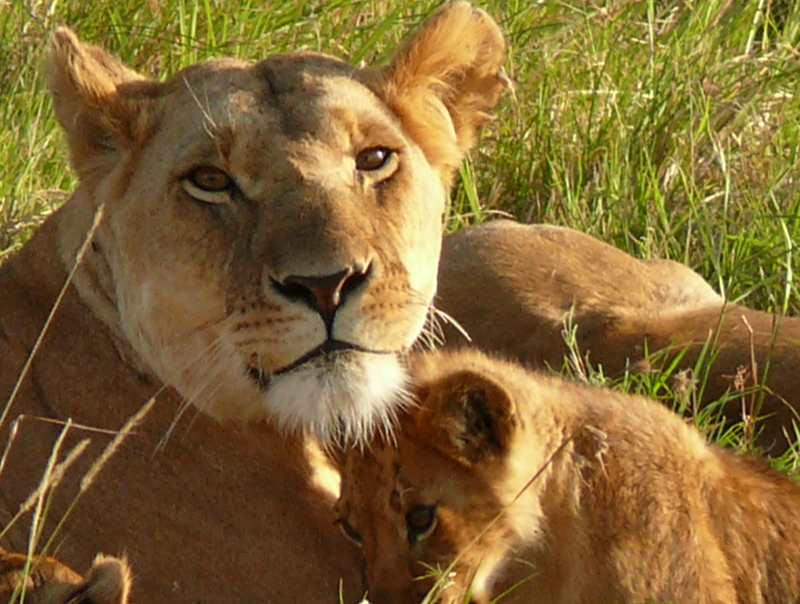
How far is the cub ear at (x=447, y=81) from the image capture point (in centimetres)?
349

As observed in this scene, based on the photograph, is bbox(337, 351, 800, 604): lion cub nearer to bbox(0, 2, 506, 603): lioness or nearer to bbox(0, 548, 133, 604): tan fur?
bbox(0, 2, 506, 603): lioness

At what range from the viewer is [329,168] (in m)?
3.18

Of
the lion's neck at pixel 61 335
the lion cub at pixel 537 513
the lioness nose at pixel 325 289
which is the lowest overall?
the lion cub at pixel 537 513

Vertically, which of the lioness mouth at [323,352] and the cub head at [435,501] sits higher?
the lioness mouth at [323,352]

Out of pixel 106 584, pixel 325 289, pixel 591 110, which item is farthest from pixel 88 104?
pixel 591 110

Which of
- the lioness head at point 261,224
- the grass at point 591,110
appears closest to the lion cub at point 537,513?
the lioness head at point 261,224

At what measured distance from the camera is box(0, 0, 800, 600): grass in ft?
17.1

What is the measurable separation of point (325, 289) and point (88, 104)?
0.67 meters

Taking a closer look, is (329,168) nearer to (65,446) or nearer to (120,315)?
(120,315)

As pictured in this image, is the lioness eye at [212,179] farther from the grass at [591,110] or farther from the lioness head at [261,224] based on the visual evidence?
the grass at [591,110]

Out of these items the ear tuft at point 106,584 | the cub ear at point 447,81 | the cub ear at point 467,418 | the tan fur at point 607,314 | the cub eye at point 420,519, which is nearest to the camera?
the ear tuft at point 106,584

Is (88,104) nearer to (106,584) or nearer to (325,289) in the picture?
(325,289)

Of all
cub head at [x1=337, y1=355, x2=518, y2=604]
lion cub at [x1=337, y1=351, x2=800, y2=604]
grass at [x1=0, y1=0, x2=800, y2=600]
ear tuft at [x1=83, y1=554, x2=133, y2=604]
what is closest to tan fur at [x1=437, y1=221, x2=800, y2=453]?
grass at [x1=0, y1=0, x2=800, y2=600]

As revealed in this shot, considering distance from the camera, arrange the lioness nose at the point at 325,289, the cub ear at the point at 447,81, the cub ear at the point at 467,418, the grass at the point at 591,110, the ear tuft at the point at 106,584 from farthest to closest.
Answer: the grass at the point at 591,110, the cub ear at the point at 447,81, the cub ear at the point at 467,418, the lioness nose at the point at 325,289, the ear tuft at the point at 106,584
